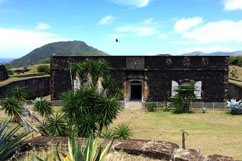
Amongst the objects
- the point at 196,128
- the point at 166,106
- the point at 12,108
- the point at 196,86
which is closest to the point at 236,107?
the point at 196,86

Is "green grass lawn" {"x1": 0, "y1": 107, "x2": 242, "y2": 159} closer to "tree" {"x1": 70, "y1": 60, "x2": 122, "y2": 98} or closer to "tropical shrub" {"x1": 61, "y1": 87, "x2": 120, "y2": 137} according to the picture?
"tree" {"x1": 70, "y1": 60, "x2": 122, "y2": 98}

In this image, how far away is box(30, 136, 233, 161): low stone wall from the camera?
386 centimetres

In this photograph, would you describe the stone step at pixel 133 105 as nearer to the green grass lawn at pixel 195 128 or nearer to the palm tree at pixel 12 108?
the green grass lawn at pixel 195 128

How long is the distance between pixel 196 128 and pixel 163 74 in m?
7.75

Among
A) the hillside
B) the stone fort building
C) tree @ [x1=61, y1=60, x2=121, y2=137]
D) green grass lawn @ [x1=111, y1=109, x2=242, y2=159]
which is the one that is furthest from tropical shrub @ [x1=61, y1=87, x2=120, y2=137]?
the hillside

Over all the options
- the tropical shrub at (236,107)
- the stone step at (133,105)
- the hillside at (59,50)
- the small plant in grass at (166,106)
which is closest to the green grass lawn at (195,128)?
the tropical shrub at (236,107)

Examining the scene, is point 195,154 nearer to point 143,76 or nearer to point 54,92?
point 143,76

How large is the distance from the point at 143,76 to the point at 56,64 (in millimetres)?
8271

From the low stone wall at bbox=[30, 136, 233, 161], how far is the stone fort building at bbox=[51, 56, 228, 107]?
14.6 m

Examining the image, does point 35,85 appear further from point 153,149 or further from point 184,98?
point 153,149

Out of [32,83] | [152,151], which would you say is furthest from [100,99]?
[32,83]

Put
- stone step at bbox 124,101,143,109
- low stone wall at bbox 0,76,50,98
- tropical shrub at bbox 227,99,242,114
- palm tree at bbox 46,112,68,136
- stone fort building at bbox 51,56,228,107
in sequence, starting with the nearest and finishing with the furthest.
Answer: palm tree at bbox 46,112,68,136 → tropical shrub at bbox 227,99,242,114 → stone fort building at bbox 51,56,228,107 → stone step at bbox 124,101,143,109 → low stone wall at bbox 0,76,50,98

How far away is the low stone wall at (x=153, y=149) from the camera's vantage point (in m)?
3.86

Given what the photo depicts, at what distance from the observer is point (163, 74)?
750 inches
